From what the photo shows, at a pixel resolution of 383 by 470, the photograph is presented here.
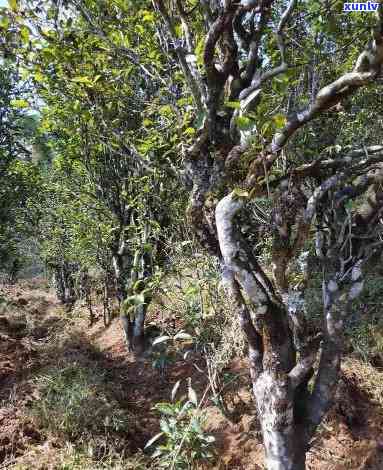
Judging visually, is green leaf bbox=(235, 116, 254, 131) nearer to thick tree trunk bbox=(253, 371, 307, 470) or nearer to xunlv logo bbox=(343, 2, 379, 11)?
thick tree trunk bbox=(253, 371, 307, 470)

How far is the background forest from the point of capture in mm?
2410

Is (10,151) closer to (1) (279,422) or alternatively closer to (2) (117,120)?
(2) (117,120)

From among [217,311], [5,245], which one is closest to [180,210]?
[217,311]

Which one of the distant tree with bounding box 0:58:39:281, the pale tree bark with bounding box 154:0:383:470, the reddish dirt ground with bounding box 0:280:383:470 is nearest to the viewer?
the pale tree bark with bounding box 154:0:383:470

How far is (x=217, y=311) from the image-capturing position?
4773 millimetres

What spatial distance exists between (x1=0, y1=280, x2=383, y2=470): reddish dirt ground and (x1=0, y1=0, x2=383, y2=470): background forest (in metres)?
0.02

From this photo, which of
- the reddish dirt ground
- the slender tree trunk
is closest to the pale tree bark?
the reddish dirt ground

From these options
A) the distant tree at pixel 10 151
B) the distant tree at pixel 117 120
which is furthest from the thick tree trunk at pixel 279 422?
the distant tree at pixel 10 151

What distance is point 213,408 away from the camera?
4863mm

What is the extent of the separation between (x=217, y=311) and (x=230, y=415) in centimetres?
124

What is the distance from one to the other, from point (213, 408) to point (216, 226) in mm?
3308

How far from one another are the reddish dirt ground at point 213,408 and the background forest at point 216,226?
0.02 meters

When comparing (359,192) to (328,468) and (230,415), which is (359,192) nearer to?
(328,468)

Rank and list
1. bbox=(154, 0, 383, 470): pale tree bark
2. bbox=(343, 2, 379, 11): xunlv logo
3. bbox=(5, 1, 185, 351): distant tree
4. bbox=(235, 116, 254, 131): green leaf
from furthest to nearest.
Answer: bbox=(5, 1, 185, 351): distant tree
bbox=(343, 2, 379, 11): xunlv logo
bbox=(154, 0, 383, 470): pale tree bark
bbox=(235, 116, 254, 131): green leaf
